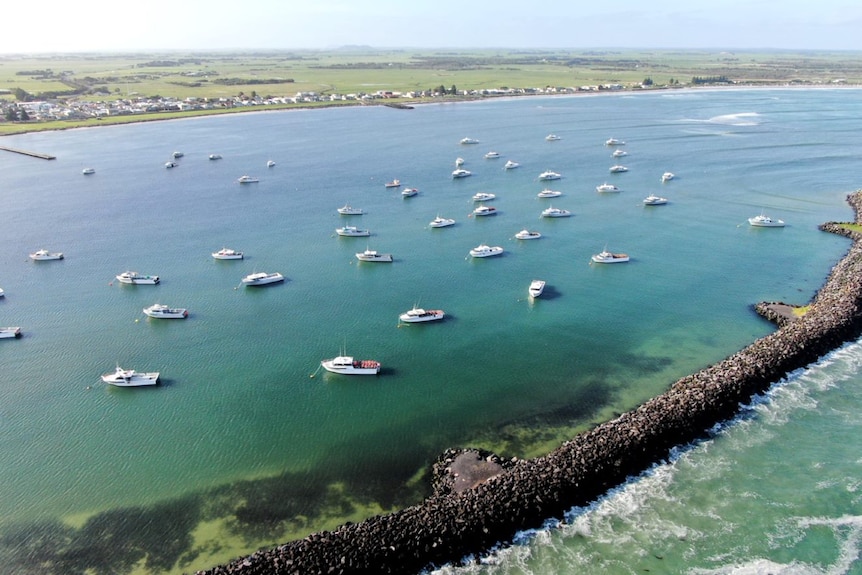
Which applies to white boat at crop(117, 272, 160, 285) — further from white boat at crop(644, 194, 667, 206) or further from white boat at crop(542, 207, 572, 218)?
white boat at crop(644, 194, 667, 206)

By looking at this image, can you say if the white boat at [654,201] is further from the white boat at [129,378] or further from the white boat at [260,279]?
the white boat at [129,378]

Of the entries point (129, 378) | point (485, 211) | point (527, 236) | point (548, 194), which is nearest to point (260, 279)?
point (129, 378)

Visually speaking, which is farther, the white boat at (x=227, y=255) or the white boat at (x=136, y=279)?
the white boat at (x=227, y=255)

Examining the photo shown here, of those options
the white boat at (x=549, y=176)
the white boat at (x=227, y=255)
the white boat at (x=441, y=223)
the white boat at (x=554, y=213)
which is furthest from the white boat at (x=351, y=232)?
the white boat at (x=549, y=176)

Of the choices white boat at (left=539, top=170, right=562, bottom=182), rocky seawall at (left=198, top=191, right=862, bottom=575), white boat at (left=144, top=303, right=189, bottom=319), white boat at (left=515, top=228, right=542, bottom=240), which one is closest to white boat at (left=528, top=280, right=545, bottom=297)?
white boat at (left=515, top=228, right=542, bottom=240)

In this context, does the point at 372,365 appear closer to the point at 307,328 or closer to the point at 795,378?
the point at 307,328

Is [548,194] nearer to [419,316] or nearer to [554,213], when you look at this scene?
[554,213]

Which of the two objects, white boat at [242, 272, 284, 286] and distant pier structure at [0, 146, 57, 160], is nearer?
white boat at [242, 272, 284, 286]
